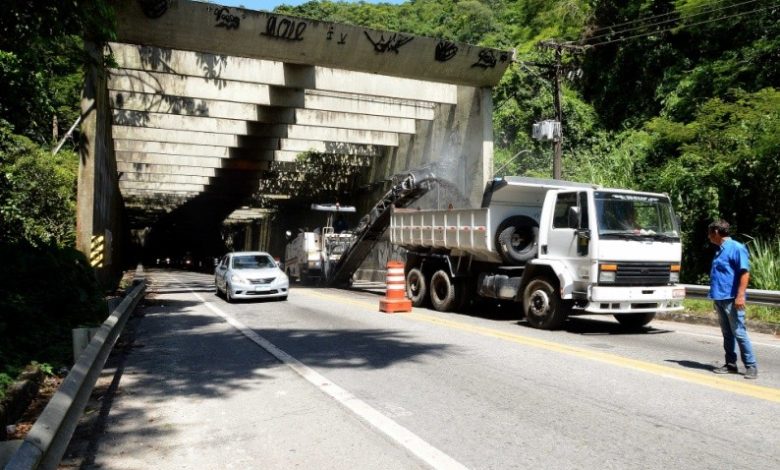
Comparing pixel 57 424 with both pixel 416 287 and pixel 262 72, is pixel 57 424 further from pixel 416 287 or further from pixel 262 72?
pixel 262 72

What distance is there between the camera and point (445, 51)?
20172mm

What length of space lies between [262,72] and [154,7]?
14.4 ft

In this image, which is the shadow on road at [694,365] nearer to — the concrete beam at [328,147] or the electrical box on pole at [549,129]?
the electrical box on pole at [549,129]

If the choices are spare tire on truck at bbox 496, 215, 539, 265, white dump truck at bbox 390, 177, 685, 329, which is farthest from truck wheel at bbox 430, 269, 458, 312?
spare tire on truck at bbox 496, 215, 539, 265

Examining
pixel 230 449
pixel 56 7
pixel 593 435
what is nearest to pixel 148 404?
pixel 230 449

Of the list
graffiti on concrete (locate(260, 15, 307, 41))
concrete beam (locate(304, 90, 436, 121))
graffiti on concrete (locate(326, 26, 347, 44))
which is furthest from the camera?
concrete beam (locate(304, 90, 436, 121))

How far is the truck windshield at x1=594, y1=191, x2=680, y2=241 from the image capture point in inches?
400

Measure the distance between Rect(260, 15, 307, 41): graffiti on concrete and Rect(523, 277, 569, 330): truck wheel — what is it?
1118 cm

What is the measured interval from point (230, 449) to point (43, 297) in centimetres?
756

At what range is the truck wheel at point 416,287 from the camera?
15.2 m

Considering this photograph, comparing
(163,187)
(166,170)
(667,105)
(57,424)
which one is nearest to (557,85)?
(667,105)

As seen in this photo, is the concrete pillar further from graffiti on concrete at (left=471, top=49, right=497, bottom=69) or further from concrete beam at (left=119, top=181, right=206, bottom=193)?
concrete beam at (left=119, top=181, right=206, bottom=193)

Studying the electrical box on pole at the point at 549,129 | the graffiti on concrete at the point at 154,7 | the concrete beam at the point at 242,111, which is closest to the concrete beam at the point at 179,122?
the concrete beam at the point at 242,111

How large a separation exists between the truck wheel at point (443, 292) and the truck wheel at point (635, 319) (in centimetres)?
390
